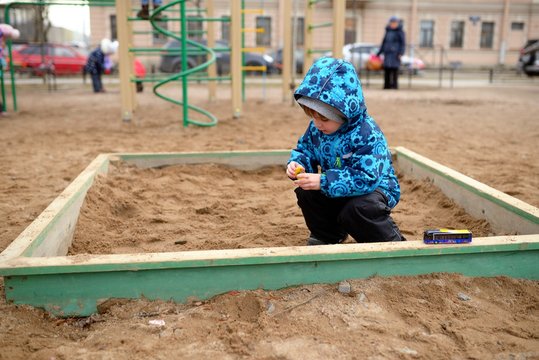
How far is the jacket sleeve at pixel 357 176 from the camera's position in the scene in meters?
2.03

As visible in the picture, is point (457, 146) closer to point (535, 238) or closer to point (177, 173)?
point (177, 173)

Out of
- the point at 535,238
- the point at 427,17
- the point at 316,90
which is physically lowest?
the point at 535,238

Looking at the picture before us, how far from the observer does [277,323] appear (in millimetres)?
1664

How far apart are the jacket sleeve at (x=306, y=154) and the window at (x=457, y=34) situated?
28774mm

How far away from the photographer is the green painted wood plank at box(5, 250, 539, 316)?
5.69ft

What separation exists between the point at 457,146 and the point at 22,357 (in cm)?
430

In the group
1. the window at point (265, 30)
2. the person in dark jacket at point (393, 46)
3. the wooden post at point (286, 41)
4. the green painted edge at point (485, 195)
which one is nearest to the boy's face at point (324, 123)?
the green painted edge at point (485, 195)

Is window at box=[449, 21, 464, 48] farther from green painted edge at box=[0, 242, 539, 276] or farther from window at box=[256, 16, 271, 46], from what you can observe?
green painted edge at box=[0, 242, 539, 276]

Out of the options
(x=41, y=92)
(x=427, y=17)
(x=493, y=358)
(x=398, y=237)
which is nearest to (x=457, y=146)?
(x=398, y=237)

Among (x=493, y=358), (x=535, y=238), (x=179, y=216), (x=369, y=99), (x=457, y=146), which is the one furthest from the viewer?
(x=369, y=99)

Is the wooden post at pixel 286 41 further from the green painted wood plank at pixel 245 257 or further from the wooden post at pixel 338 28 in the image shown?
the green painted wood plank at pixel 245 257

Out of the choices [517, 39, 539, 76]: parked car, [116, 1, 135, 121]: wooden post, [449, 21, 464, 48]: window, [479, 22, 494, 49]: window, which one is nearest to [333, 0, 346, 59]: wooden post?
[116, 1, 135, 121]: wooden post

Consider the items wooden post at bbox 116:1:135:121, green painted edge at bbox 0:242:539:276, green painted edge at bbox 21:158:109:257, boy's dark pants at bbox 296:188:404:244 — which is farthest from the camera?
wooden post at bbox 116:1:135:121

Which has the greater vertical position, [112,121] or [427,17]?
[427,17]
